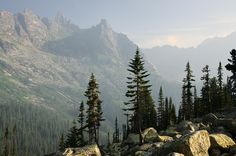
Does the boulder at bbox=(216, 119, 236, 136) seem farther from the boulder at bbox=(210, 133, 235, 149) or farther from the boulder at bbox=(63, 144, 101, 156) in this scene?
the boulder at bbox=(63, 144, 101, 156)

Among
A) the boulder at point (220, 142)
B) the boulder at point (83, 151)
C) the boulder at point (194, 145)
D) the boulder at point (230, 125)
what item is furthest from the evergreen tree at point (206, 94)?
the boulder at point (194, 145)

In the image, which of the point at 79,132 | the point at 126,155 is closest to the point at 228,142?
the point at 126,155

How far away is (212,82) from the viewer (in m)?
121

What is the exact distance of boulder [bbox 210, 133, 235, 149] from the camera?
110 ft

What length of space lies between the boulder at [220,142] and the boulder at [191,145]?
0.81 meters

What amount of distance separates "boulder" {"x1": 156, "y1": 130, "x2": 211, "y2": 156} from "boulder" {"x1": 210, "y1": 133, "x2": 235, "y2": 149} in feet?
2.66

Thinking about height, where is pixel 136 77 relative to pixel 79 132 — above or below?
above

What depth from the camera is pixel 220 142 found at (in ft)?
111

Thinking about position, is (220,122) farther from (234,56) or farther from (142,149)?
(234,56)

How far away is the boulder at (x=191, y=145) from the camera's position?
102ft

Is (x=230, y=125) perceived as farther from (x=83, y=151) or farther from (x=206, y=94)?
(x=206, y=94)

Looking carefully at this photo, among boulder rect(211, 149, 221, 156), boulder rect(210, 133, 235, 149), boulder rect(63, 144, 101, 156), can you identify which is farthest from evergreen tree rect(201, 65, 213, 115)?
boulder rect(211, 149, 221, 156)

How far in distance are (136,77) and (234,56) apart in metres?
26.8

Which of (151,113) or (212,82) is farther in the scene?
(151,113)
